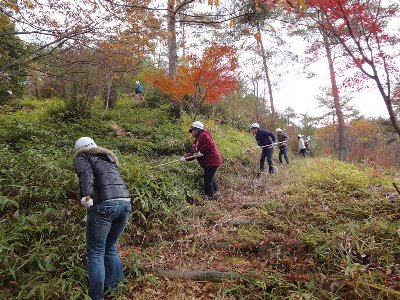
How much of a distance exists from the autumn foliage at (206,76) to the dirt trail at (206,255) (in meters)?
6.17

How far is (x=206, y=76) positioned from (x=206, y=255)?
25.0 feet

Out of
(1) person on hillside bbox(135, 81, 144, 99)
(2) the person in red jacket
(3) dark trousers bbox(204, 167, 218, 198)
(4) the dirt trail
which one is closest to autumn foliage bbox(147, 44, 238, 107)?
(1) person on hillside bbox(135, 81, 144, 99)

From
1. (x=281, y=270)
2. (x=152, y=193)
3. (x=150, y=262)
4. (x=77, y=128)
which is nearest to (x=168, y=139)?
(x=77, y=128)

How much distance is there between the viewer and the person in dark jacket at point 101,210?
10.9ft

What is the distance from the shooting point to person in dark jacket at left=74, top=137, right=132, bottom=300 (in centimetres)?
332

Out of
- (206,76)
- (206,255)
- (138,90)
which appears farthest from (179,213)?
(138,90)

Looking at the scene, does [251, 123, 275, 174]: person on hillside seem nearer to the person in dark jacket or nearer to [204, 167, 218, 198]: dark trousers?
[204, 167, 218, 198]: dark trousers

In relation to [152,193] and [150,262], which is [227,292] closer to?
[150,262]

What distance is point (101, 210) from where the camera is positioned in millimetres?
3301

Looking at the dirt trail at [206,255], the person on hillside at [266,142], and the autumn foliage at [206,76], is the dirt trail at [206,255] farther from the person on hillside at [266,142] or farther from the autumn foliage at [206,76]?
the autumn foliage at [206,76]

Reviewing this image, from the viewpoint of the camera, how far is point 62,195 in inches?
191

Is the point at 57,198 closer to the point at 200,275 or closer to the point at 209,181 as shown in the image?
the point at 200,275

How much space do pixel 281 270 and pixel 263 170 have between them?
5899 millimetres

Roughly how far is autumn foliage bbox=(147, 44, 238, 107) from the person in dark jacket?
7.62m
